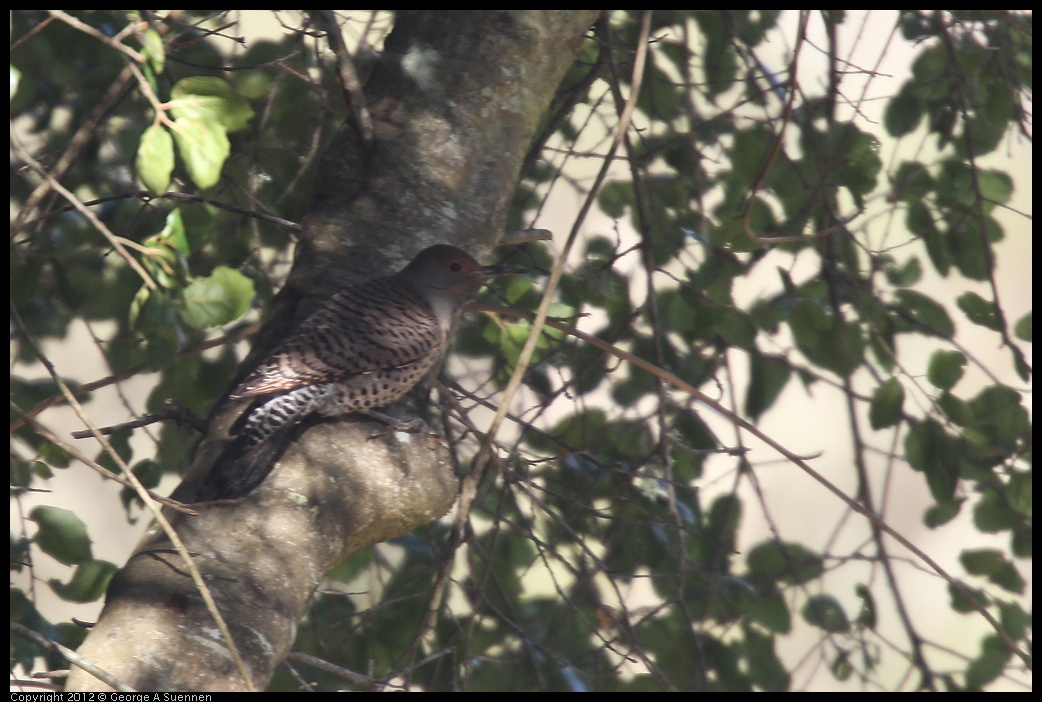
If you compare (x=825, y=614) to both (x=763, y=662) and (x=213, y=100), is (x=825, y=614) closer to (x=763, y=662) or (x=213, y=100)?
(x=763, y=662)

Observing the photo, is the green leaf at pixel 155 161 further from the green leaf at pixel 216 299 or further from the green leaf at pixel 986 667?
the green leaf at pixel 986 667

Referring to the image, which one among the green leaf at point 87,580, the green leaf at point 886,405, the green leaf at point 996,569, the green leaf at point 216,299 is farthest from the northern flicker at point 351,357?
the green leaf at point 996,569

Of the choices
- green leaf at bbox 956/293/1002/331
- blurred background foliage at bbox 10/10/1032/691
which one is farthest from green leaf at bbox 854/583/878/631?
green leaf at bbox 956/293/1002/331

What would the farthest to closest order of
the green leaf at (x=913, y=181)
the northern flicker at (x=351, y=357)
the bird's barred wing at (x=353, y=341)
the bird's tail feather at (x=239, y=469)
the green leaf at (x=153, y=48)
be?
the green leaf at (x=913, y=181) → the bird's barred wing at (x=353, y=341) → the northern flicker at (x=351, y=357) → the bird's tail feather at (x=239, y=469) → the green leaf at (x=153, y=48)

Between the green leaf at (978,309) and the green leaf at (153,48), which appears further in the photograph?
the green leaf at (978,309)

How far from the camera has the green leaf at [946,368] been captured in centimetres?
291

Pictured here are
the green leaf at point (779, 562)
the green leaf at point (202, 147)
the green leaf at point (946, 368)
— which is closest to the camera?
the green leaf at point (202, 147)

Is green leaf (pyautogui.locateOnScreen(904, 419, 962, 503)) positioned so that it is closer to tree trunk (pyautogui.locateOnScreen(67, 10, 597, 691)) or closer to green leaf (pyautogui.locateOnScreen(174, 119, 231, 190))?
tree trunk (pyautogui.locateOnScreen(67, 10, 597, 691))

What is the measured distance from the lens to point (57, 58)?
3.01 metres

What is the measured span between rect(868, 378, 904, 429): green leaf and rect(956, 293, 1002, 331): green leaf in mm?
312

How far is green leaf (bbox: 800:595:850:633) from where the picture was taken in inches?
132

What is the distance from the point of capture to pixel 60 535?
7.73 ft

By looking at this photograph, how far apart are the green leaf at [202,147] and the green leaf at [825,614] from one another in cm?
241
